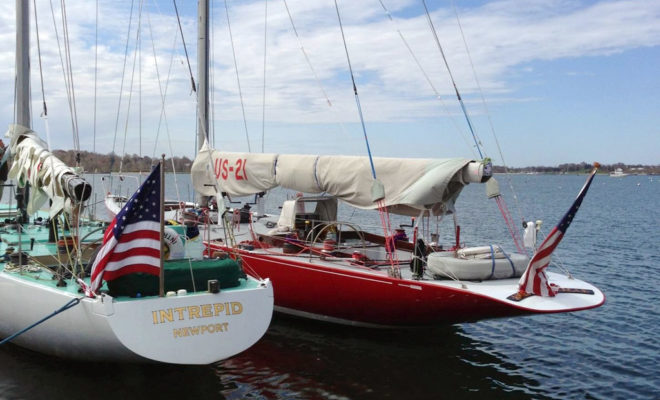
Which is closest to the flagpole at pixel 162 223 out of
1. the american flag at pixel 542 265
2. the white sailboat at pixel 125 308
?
the white sailboat at pixel 125 308

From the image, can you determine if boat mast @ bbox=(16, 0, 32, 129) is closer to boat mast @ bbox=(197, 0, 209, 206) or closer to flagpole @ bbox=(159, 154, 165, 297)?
boat mast @ bbox=(197, 0, 209, 206)

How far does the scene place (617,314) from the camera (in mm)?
14375

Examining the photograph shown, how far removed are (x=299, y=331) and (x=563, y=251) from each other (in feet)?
49.8

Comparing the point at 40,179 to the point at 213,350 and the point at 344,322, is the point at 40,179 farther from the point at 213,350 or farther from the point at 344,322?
the point at 344,322

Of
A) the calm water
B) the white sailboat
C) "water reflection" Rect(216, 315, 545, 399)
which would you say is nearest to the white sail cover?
the white sailboat

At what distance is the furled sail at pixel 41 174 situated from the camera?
8031 mm

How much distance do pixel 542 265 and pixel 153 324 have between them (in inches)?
232

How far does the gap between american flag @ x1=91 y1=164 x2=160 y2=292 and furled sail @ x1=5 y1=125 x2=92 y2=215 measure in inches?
37.7

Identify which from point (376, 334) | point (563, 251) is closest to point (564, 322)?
point (376, 334)

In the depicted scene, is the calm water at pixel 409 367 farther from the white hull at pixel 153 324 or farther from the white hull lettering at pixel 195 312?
the white hull lettering at pixel 195 312

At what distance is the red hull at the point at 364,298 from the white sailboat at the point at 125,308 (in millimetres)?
2810

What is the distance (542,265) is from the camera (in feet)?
30.9

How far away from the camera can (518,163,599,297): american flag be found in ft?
30.4

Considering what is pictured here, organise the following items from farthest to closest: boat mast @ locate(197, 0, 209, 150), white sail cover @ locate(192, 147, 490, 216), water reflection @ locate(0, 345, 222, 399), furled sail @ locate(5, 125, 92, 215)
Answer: boat mast @ locate(197, 0, 209, 150)
white sail cover @ locate(192, 147, 490, 216)
water reflection @ locate(0, 345, 222, 399)
furled sail @ locate(5, 125, 92, 215)
